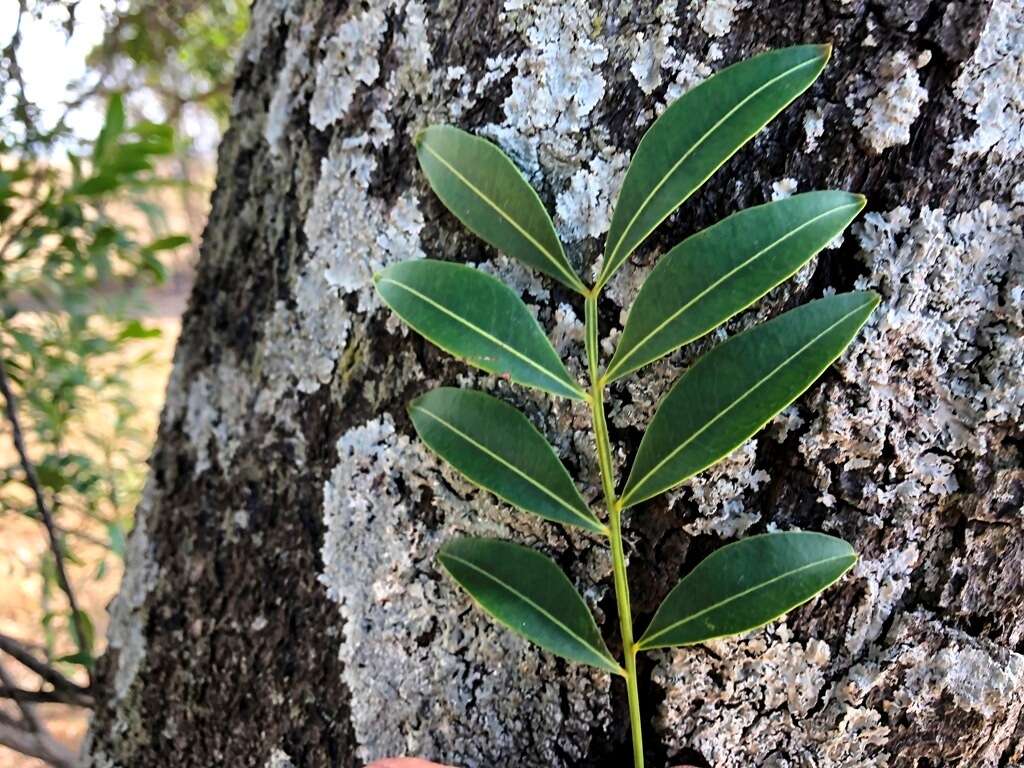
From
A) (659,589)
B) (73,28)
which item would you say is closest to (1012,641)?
(659,589)

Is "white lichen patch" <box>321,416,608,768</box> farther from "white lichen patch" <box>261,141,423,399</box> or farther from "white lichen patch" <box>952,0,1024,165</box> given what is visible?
"white lichen patch" <box>952,0,1024,165</box>

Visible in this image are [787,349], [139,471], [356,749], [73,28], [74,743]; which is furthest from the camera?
[74,743]

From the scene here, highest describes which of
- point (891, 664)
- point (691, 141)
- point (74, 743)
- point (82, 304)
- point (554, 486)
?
point (82, 304)

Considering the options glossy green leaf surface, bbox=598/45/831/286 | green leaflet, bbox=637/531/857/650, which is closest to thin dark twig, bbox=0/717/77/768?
green leaflet, bbox=637/531/857/650

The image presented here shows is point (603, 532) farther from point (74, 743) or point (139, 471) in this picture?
point (74, 743)

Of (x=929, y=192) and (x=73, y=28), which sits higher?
(x=73, y=28)

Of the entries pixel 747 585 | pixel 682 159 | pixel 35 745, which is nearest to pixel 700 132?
pixel 682 159

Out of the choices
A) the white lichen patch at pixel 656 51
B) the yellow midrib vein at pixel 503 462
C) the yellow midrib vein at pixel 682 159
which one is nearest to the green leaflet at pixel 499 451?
the yellow midrib vein at pixel 503 462
